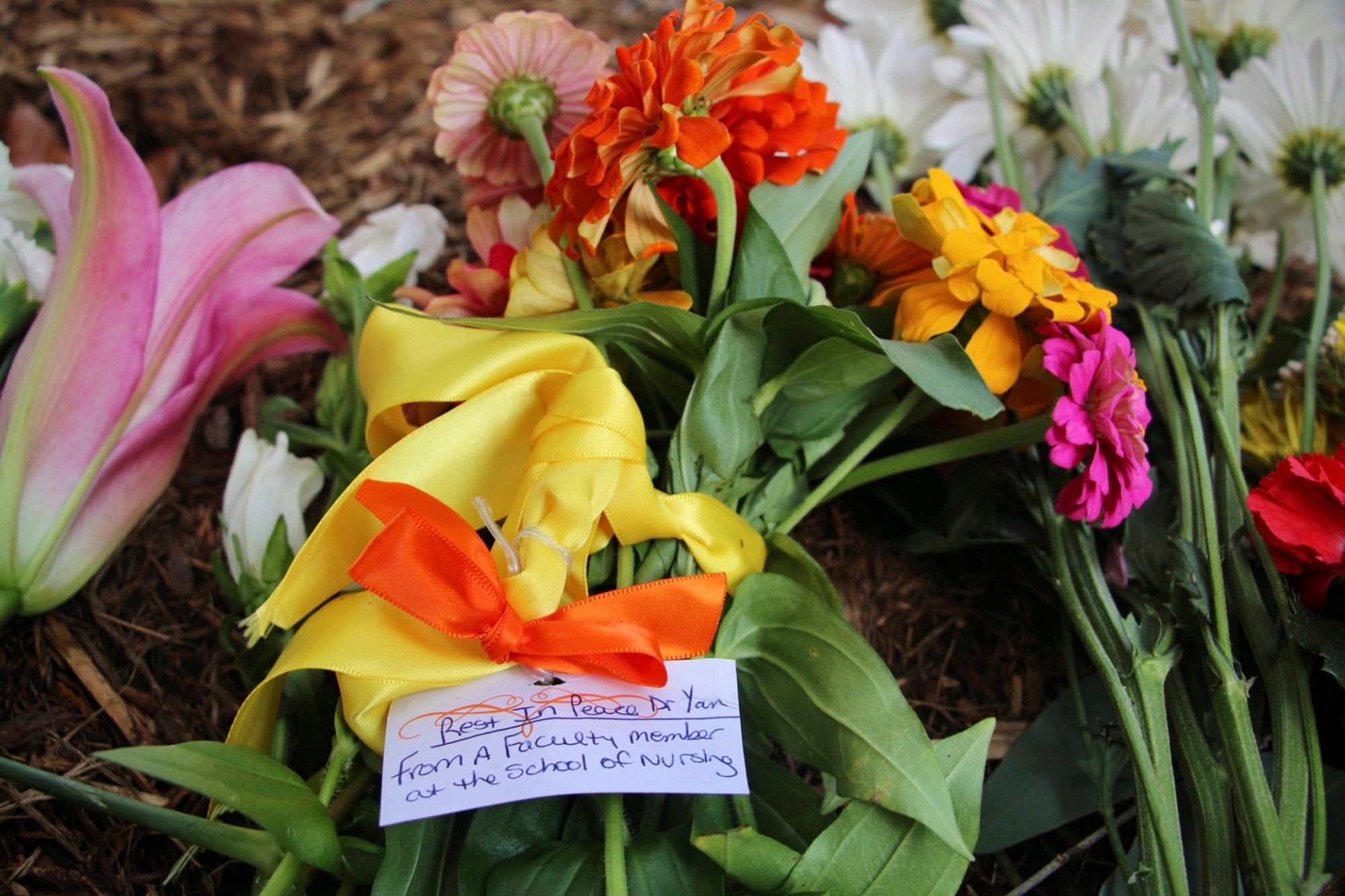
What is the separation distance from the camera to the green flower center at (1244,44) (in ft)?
2.90

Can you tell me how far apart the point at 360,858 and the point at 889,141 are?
28.6 inches

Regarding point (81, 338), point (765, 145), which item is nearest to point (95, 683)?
point (81, 338)

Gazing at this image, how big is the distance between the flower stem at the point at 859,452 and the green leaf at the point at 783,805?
15cm

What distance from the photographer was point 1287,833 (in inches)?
20.5

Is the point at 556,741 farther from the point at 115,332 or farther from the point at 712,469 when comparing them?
the point at 115,332

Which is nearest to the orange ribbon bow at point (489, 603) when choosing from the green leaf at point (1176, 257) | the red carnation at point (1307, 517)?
the red carnation at point (1307, 517)

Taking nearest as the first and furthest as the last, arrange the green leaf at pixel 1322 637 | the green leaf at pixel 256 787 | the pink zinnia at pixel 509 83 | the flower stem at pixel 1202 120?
the green leaf at pixel 256 787
the green leaf at pixel 1322 637
the pink zinnia at pixel 509 83
the flower stem at pixel 1202 120

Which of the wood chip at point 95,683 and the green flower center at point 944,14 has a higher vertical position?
the green flower center at point 944,14

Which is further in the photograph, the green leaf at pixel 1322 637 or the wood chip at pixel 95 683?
the wood chip at pixel 95 683

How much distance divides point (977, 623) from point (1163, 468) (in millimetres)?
181

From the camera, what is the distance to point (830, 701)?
1.69 feet

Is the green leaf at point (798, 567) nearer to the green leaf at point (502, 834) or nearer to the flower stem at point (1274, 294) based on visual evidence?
the green leaf at point (502, 834)

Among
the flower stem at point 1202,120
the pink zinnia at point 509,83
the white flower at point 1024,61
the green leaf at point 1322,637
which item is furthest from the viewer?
the white flower at point 1024,61

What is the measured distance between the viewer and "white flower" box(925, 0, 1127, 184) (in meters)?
0.86
